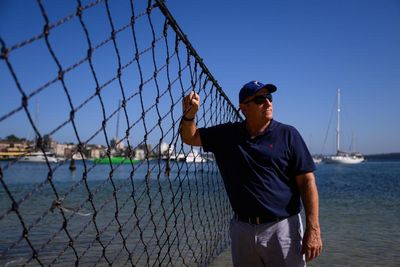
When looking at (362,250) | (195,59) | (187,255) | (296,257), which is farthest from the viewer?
(362,250)

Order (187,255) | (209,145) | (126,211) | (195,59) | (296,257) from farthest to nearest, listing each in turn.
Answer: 1. (126,211)
2. (187,255)
3. (195,59)
4. (209,145)
5. (296,257)

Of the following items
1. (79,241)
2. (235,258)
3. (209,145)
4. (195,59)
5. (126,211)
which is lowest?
(126,211)

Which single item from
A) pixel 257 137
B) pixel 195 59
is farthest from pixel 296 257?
pixel 195 59

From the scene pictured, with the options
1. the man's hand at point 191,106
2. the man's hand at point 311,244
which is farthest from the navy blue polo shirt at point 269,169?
the man's hand at point 191,106

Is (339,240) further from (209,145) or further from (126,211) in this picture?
(126,211)

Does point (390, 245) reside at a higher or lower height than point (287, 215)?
lower

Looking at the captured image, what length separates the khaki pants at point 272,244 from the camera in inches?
109

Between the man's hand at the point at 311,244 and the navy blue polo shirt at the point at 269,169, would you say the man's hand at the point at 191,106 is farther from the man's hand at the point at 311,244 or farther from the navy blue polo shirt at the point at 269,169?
A: the man's hand at the point at 311,244

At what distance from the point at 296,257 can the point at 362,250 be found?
456cm

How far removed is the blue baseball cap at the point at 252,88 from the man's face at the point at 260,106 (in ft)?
0.09

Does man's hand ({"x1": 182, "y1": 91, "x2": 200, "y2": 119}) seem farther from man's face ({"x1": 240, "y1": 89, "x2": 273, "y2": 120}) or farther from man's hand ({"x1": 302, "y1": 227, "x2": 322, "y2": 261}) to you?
man's hand ({"x1": 302, "y1": 227, "x2": 322, "y2": 261})

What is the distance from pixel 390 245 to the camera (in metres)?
7.12

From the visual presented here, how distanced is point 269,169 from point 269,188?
14 centimetres

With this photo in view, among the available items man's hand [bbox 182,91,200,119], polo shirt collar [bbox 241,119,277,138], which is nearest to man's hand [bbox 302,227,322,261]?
polo shirt collar [bbox 241,119,277,138]
